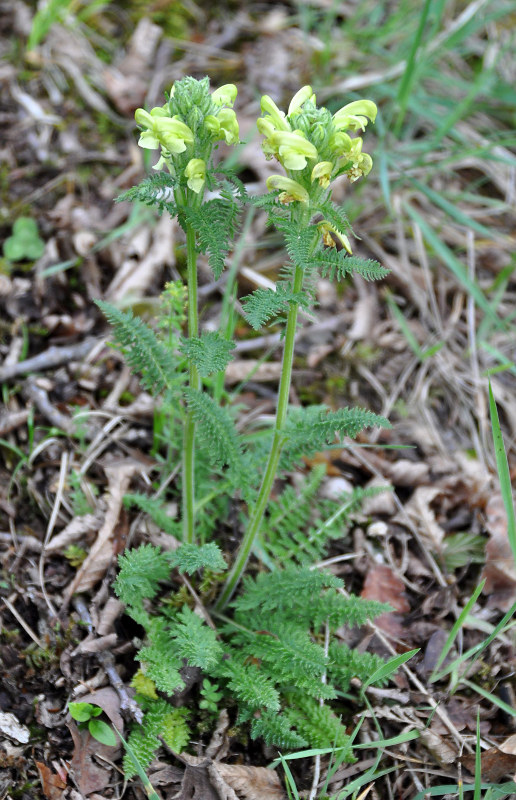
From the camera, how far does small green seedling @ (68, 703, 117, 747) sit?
2.18m

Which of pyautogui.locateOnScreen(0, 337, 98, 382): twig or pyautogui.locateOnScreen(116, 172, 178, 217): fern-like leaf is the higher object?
pyautogui.locateOnScreen(116, 172, 178, 217): fern-like leaf

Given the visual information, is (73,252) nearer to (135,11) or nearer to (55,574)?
(55,574)

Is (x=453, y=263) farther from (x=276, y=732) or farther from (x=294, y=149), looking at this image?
(x=276, y=732)

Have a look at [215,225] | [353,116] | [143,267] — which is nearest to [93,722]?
[215,225]

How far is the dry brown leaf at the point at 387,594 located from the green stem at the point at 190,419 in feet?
2.78

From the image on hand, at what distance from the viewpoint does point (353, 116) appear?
6.45 feet

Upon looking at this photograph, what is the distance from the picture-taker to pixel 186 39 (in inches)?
184

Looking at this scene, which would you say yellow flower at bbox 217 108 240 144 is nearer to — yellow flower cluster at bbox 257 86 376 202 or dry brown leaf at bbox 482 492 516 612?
yellow flower cluster at bbox 257 86 376 202

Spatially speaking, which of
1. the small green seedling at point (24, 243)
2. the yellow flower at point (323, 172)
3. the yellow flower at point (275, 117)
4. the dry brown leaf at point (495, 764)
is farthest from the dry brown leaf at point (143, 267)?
the dry brown leaf at point (495, 764)

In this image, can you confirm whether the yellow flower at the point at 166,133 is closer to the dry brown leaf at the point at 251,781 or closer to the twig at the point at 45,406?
the twig at the point at 45,406

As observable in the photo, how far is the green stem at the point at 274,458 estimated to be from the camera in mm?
2102

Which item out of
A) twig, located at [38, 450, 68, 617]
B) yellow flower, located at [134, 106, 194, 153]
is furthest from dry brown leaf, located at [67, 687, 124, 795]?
yellow flower, located at [134, 106, 194, 153]

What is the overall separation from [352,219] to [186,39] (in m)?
2.00

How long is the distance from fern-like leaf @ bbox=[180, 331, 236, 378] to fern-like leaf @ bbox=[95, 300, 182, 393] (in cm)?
25
